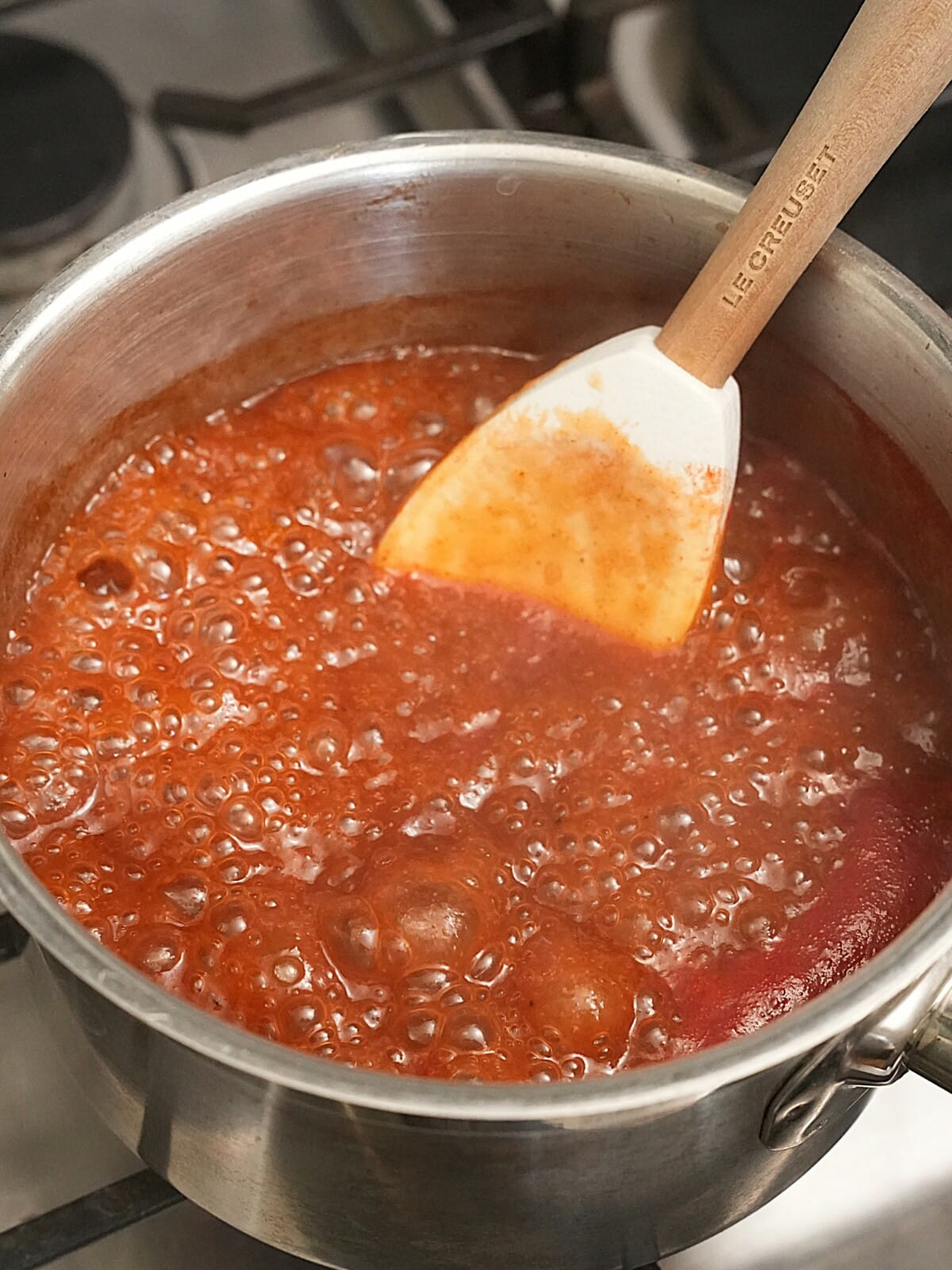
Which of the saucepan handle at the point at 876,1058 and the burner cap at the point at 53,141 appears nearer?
the saucepan handle at the point at 876,1058

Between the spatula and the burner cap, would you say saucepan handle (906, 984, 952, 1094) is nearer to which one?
the spatula

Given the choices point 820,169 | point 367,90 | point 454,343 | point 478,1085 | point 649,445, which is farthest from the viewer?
point 367,90

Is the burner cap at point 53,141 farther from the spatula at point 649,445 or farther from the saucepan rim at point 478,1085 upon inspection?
the saucepan rim at point 478,1085

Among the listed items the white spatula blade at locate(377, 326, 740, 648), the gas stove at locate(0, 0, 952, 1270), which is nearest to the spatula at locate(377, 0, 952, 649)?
the white spatula blade at locate(377, 326, 740, 648)

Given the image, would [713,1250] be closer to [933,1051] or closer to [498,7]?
[933,1051]

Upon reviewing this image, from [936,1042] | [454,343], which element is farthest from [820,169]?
[936,1042]

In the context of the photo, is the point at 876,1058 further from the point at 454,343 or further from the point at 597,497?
the point at 454,343

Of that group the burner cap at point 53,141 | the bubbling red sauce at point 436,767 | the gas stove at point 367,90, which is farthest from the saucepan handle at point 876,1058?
the burner cap at point 53,141

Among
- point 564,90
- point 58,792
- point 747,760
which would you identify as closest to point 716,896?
point 747,760
